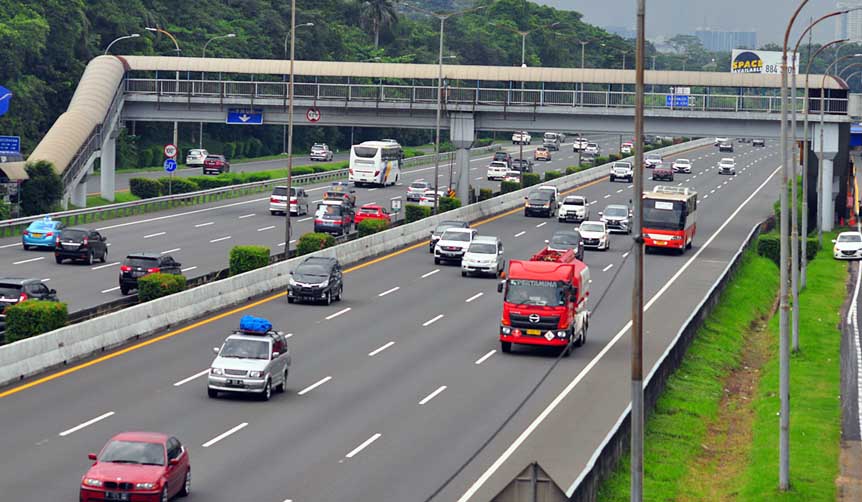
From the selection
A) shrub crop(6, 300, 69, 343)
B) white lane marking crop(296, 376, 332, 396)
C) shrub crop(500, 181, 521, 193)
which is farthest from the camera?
shrub crop(500, 181, 521, 193)

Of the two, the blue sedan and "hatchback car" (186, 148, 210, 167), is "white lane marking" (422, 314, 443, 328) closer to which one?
the blue sedan

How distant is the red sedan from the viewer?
2473cm

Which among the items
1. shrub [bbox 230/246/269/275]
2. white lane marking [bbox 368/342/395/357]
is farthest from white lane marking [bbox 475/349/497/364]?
shrub [bbox 230/246/269/275]

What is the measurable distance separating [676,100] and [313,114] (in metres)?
23.3

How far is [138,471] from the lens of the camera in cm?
2520

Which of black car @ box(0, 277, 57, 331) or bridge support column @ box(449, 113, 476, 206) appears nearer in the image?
black car @ box(0, 277, 57, 331)

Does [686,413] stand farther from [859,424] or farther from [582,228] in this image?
[582,228]

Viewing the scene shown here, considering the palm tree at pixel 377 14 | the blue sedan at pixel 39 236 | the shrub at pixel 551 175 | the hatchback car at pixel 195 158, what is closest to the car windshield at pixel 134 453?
the blue sedan at pixel 39 236

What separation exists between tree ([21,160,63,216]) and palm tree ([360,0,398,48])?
346ft

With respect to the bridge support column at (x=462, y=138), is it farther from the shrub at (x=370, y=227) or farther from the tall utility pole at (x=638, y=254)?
the tall utility pole at (x=638, y=254)

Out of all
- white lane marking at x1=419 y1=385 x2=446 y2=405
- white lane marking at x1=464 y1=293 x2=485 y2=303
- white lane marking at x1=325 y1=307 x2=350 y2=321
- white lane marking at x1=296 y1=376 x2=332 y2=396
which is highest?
white lane marking at x1=464 y1=293 x2=485 y2=303

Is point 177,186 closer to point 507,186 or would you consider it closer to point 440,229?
point 507,186

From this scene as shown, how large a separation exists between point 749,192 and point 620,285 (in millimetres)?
59116

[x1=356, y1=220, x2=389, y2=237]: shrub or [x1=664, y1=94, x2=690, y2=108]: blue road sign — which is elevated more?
[x1=664, y1=94, x2=690, y2=108]: blue road sign
